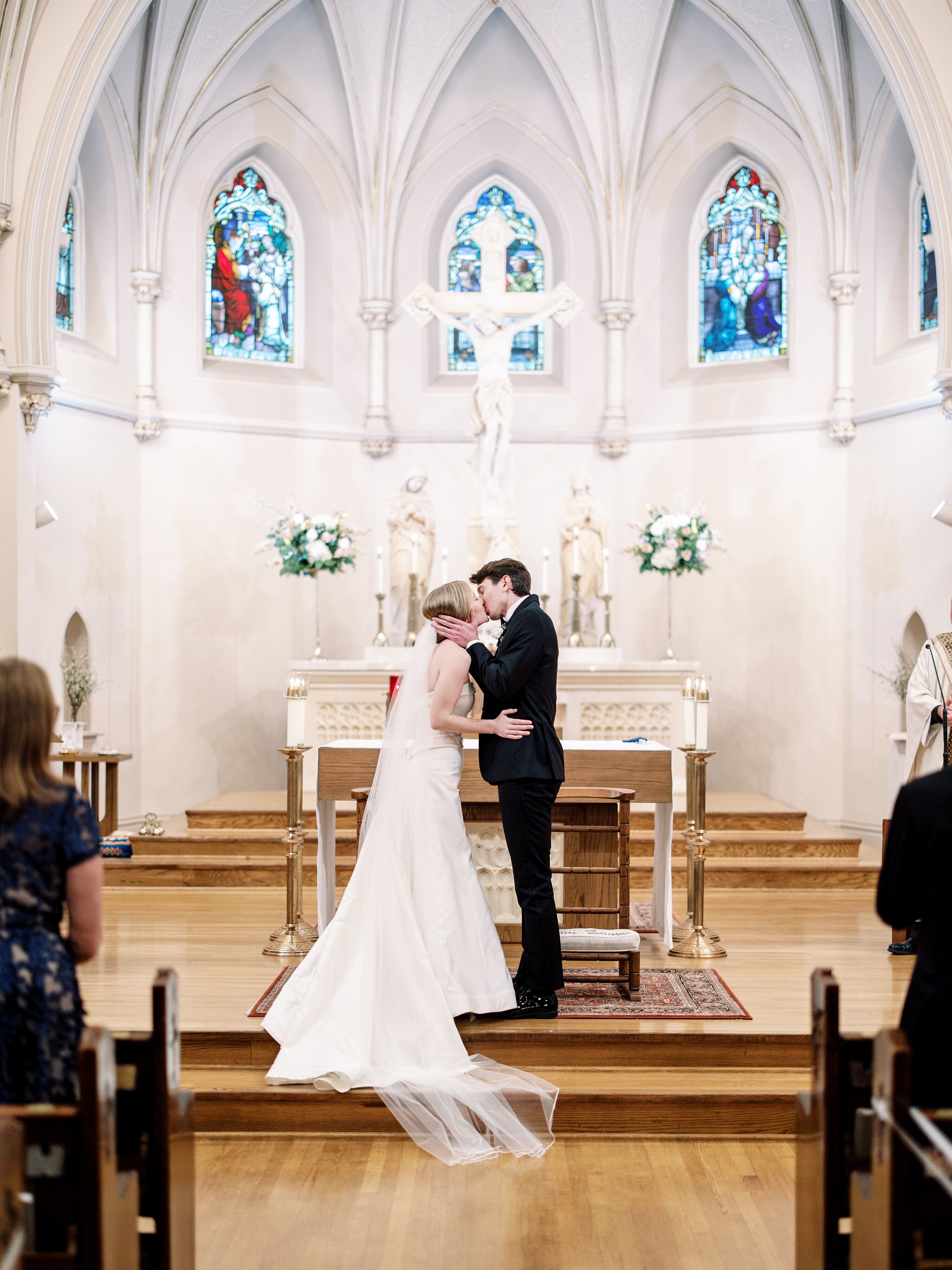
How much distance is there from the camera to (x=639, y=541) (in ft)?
35.9

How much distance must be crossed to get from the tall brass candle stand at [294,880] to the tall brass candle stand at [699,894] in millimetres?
1912

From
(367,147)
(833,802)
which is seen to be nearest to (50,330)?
(367,147)

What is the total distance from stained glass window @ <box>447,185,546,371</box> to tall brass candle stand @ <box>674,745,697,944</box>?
6.86 m

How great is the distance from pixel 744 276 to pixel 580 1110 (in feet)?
30.6

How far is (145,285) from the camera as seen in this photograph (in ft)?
37.2

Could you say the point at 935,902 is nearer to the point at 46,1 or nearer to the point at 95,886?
the point at 95,886

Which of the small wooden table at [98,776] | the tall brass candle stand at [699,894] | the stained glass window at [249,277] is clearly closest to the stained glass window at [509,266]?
the stained glass window at [249,277]

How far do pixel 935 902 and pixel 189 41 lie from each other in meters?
10.8

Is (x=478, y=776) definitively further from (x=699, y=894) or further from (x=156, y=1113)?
(x=156, y=1113)


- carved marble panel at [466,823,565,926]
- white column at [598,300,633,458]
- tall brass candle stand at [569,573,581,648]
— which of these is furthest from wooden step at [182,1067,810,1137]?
white column at [598,300,633,458]

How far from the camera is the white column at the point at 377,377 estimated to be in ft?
39.7

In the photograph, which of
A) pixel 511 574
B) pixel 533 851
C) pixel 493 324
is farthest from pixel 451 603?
pixel 493 324

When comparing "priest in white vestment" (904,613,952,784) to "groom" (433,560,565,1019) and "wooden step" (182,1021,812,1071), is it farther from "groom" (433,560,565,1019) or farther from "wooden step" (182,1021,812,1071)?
"groom" (433,560,565,1019)

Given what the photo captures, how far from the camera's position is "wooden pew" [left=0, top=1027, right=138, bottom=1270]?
249 cm
